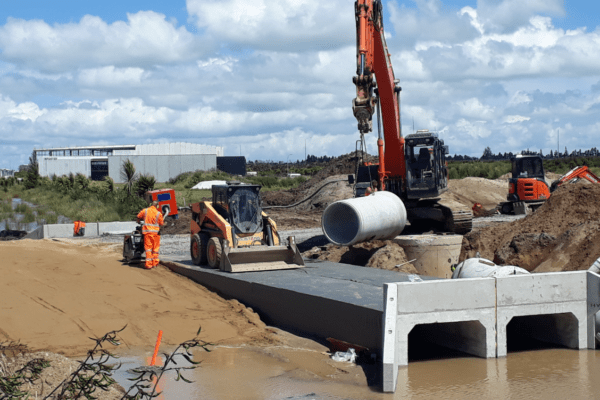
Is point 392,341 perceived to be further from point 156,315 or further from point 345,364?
point 156,315

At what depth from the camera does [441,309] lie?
913 centimetres

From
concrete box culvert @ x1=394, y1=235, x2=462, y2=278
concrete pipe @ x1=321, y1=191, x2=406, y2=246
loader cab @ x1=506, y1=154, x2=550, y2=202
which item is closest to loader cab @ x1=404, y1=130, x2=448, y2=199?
concrete pipe @ x1=321, y1=191, x2=406, y2=246

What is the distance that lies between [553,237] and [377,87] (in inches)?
240

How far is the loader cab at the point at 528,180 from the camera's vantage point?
2703 centimetres

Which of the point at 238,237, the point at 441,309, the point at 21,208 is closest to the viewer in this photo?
the point at 441,309

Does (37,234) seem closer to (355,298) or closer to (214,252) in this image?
(214,252)

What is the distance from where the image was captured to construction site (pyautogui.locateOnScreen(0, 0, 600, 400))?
343 inches

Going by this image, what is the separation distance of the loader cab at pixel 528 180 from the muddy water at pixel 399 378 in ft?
59.2

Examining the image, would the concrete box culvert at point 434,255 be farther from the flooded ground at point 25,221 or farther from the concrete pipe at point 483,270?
the flooded ground at point 25,221

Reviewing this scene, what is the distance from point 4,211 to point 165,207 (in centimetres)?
2088

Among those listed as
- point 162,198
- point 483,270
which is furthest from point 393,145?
point 483,270

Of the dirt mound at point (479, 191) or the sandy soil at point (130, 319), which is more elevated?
the dirt mound at point (479, 191)

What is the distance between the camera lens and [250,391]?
27.7ft

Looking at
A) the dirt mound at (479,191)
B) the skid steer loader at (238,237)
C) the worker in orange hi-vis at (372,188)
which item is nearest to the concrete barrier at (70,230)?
the skid steer loader at (238,237)
